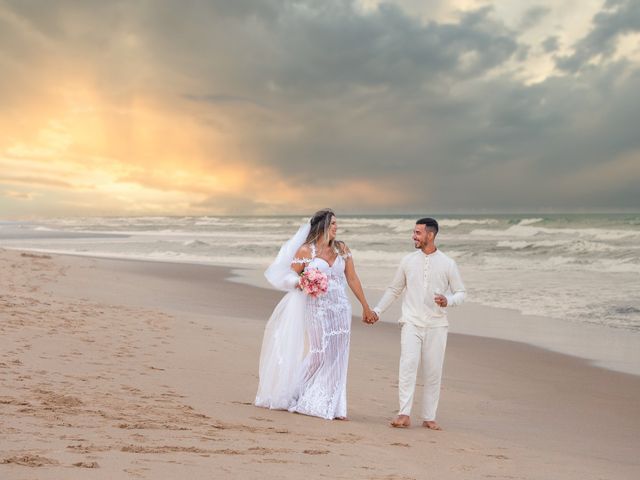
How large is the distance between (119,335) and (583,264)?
74.2 ft

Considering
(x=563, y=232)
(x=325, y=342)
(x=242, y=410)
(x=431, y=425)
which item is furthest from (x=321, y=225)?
(x=563, y=232)

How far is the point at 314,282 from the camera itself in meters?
6.09

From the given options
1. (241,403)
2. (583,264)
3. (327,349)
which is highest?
(583,264)

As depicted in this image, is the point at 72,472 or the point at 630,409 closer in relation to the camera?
the point at 72,472

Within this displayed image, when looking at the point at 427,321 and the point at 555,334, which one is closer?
the point at 427,321

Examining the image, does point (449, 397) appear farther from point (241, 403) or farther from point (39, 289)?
point (39, 289)

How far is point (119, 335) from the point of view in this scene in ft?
29.8

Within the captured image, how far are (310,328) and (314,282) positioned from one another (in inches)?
20.1

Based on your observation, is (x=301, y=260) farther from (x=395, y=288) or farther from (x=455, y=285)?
(x=455, y=285)

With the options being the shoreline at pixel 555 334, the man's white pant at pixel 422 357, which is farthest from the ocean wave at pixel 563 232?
the man's white pant at pixel 422 357

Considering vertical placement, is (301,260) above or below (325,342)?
above

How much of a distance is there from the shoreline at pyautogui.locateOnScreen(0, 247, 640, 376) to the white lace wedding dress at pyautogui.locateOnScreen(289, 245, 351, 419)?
15.9 feet

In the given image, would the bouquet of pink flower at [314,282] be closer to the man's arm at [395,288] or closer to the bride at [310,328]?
the bride at [310,328]

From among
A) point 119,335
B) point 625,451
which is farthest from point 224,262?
point 625,451
